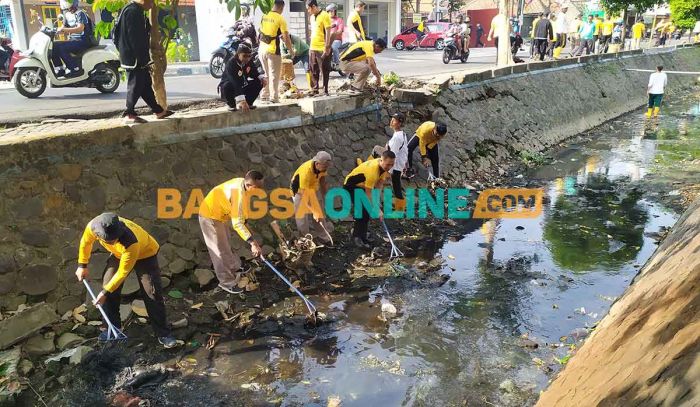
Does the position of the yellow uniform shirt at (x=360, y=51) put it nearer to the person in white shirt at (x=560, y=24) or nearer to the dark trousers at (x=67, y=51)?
the dark trousers at (x=67, y=51)

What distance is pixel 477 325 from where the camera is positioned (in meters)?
5.89

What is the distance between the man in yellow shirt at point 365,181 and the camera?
23.8 ft

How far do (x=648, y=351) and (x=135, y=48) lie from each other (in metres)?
5.72

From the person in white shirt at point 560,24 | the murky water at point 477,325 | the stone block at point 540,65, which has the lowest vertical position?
the murky water at point 477,325

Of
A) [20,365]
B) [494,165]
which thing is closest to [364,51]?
[494,165]

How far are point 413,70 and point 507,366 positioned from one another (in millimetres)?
12561

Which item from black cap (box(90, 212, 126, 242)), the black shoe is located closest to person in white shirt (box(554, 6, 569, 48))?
the black shoe

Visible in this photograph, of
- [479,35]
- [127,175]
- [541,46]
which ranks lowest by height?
[127,175]

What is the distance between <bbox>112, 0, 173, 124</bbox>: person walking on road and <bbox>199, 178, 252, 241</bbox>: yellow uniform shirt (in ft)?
4.34

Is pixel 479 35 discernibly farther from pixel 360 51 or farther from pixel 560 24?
pixel 360 51

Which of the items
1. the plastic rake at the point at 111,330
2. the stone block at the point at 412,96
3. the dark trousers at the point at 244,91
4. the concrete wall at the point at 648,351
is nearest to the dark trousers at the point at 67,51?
the dark trousers at the point at 244,91

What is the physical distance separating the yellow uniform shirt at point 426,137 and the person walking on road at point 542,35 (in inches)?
405

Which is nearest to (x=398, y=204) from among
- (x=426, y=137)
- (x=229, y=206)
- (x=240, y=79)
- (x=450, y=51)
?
(x=426, y=137)

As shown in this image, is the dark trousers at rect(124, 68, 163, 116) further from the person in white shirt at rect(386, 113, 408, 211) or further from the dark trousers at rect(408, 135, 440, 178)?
the dark trousers at rect(408, 135, 440, 178)
